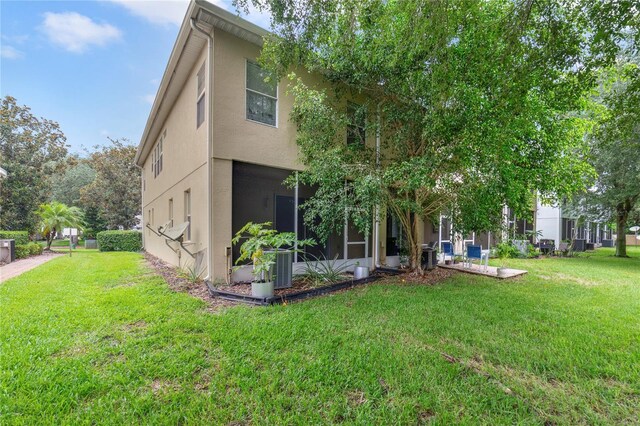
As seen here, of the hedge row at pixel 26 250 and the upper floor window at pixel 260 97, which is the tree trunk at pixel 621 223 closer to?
the upper floor window at pixel 260 97

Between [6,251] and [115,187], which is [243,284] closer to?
[6,251]

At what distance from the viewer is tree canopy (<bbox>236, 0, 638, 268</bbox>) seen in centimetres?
427

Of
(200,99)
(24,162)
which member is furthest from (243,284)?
(24,162)

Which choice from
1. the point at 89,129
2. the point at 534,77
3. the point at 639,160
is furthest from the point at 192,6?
the point at 89,129

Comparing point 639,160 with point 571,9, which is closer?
point 571,9

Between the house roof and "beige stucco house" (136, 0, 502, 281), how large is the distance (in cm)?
2

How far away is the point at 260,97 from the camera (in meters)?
7.19

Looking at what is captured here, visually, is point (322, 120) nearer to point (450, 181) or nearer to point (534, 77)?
point (450, 181)

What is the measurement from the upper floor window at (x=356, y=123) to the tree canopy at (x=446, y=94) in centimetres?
8

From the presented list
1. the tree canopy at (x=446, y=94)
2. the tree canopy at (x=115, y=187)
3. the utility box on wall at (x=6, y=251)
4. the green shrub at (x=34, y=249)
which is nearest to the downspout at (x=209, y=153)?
the tree canopy at (x=446, y=94)

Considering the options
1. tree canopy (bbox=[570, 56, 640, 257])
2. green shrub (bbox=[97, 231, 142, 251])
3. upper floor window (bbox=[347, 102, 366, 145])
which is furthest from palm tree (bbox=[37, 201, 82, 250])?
tree canopy (bbox=[570, 56, 640, 257])

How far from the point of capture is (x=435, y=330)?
4152mm

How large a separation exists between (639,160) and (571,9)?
1215 centimetres

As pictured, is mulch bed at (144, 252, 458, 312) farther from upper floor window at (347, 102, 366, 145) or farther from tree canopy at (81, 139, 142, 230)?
tree canopy at (81, 139, 142, 230)
